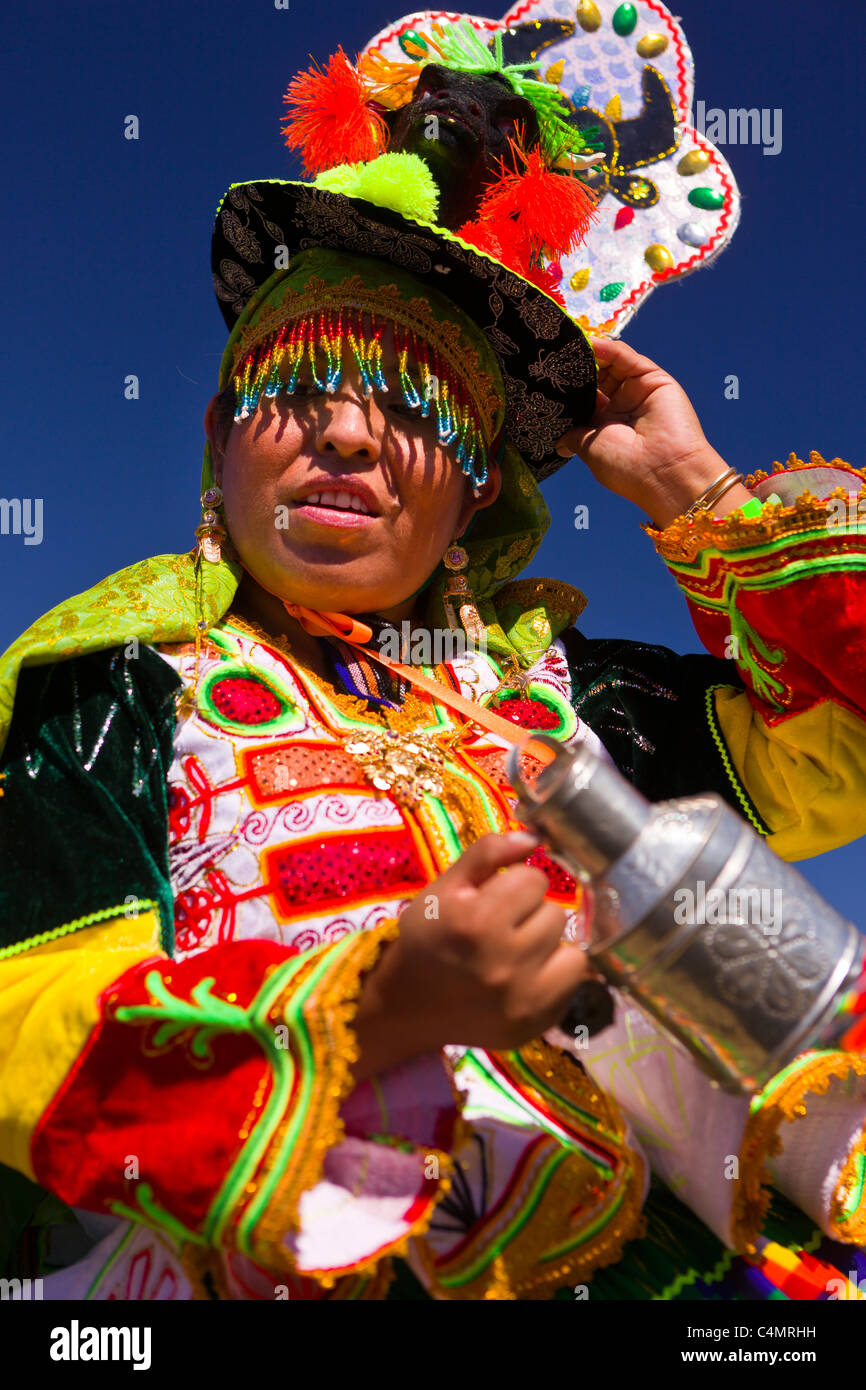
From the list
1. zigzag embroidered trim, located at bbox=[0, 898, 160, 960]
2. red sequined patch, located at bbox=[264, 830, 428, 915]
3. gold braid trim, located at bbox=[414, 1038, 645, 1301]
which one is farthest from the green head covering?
gold braid trim, located at bbox=[414, 1038, 645, 1301]

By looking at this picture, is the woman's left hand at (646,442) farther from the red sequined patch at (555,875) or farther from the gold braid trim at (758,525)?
the red sequined patch at (555,875)

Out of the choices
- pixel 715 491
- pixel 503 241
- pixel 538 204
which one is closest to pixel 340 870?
pixel 715 491

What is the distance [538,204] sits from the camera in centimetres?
276

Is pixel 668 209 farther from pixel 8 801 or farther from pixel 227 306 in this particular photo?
pixel 8 801

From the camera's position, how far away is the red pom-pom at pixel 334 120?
2801 mm

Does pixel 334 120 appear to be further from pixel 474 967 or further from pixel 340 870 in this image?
pixel 474 967

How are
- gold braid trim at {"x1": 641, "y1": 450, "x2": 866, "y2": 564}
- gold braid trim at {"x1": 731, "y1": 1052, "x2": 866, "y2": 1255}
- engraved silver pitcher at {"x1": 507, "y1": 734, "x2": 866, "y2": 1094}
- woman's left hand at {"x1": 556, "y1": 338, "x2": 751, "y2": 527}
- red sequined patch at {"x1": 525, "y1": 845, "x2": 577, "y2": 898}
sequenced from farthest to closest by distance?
woman's left hand at {"x1": 556, "y1": 338, "x2": 751, "y2": 527}, gold braid trim at {"x1": 641, "y1": 450, "x2": 866, "y2": 564}, red sequined patch at {"x1": 525, "y1": 845, "x2": 577, "y2": 898}, gold braid trim at {"x1": 731, "y1": 1052, "x2": 866, "y2": 1255}, engraved silver pitcher at {"x1": 507, "y1": 734, "x2": 866, "y2": 1094}

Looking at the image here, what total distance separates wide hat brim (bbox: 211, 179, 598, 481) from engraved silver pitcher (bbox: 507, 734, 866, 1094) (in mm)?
1710

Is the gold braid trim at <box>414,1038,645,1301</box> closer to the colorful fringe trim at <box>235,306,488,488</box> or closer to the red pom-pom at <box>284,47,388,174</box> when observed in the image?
the colorful fringe trim at <box>235,306,488,488</box>

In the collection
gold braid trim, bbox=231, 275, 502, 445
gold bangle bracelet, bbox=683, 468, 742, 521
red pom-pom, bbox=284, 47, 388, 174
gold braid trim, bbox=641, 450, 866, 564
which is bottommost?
gold braid trim, bbox=641, 450, 866, 564

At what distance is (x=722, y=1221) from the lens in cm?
168

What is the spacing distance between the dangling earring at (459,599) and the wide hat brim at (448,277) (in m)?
0.50

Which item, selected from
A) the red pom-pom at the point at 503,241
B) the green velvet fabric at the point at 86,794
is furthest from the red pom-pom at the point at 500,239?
the green velvet fabric at the point at 86,794

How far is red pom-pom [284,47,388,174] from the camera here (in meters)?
2.80
